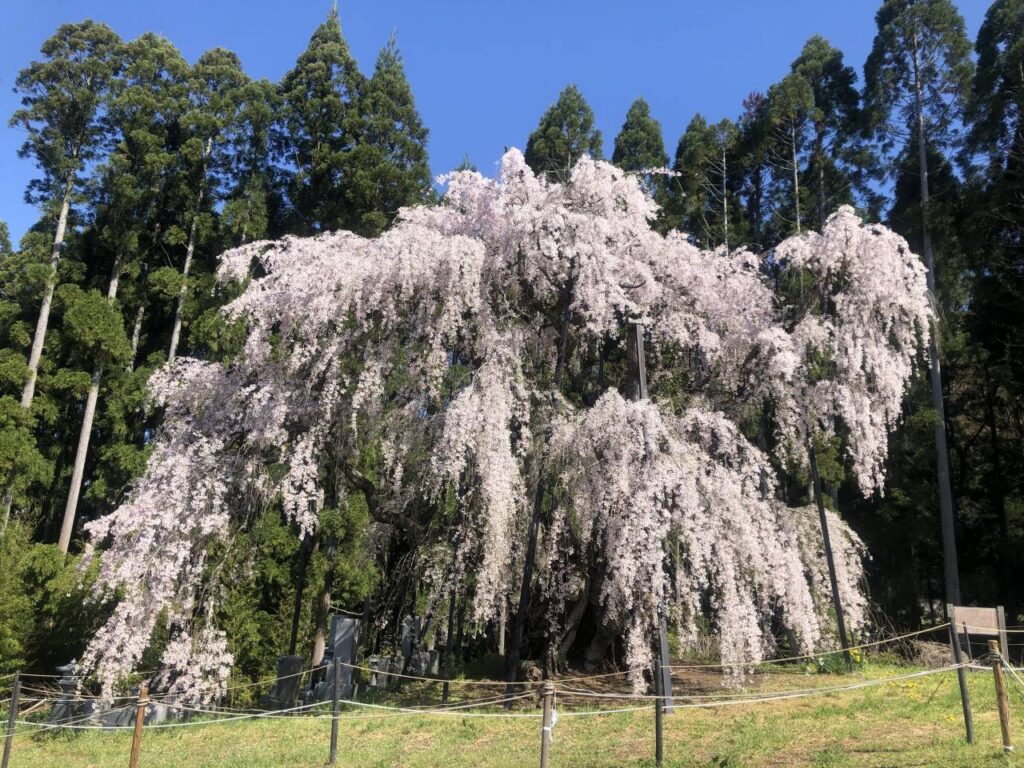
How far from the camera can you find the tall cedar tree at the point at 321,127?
25.1 m

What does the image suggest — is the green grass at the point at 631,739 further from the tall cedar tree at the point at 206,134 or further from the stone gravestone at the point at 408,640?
the tall cedar tree at the point at 206,134

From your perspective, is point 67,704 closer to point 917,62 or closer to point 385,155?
point 385,155

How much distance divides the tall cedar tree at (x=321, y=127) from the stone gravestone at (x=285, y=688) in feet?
50.0

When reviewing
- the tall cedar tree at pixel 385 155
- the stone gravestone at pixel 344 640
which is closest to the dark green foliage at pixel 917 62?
the tall cedar tree at pixel 385 155

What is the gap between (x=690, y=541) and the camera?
31.5 ft

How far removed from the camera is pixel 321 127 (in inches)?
1046

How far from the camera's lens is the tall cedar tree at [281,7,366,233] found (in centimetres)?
2511

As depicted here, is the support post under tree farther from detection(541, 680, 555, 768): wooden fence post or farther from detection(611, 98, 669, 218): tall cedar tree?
detection(611, 98, 669, 218): tall cedar tree

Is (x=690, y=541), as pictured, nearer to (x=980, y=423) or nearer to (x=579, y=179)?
(x=579, y=179)

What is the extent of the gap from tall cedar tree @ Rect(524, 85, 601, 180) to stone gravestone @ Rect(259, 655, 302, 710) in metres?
20.5

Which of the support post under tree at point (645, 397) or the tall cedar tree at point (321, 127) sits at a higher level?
the tall cedar tree at point (321, 127)

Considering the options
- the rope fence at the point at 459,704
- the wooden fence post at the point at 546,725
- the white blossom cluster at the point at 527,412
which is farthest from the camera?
the white blossom cluster at the point at 527,412

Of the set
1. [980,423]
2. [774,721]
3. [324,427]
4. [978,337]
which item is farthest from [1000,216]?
[324,427]

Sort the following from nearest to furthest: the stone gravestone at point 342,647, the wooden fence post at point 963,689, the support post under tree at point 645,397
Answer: the wooden fence post at point 963,689 < the support post under tree at point 645,397 < the stone gravestone at point 342,647
